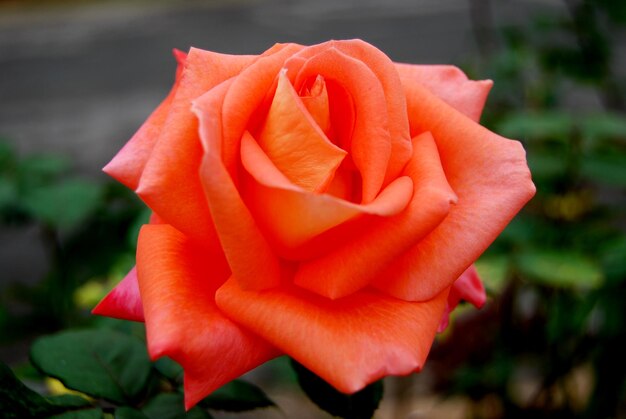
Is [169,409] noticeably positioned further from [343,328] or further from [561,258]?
[561,258]

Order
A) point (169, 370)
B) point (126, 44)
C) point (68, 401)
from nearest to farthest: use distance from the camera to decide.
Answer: point (68, 401), point (169, 370), point (126, 44)

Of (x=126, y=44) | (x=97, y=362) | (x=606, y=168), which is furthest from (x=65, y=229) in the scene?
(x=126, y=44)

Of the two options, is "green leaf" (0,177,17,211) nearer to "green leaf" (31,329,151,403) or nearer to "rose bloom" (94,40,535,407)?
"green leaf" (31,329,151,403)

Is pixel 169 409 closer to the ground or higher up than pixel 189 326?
closer to the ground

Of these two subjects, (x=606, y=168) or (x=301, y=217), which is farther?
(x=606, y=168)

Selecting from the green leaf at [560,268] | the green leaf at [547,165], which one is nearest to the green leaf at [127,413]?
the green leaf at [560,268]

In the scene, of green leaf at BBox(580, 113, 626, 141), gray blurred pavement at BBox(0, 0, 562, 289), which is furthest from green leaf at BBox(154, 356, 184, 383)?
gray blurred pavement at BBox(0, 0, 562, 289)

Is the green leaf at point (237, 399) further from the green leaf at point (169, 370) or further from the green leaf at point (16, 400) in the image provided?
the green leaf at point (16, 400)
